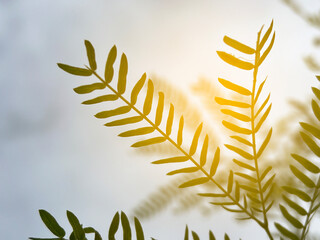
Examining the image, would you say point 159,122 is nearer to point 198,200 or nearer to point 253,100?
point 253,100

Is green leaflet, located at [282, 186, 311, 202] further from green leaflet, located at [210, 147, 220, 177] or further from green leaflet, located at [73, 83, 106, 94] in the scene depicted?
green leaflet, located at [73, 83, 106, 94]

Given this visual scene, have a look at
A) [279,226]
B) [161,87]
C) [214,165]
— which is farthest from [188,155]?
[161,87]

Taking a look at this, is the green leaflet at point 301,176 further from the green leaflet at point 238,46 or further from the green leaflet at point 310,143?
the green leaflet at point 238,46

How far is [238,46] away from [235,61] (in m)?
0.02

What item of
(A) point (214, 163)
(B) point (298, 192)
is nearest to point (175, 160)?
(A) point (214, 163)

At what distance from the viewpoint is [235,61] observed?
1.32 feet

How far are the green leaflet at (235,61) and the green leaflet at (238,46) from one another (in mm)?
13

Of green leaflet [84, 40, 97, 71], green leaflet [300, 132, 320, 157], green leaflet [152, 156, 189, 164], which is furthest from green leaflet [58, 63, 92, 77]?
green leaflet [300, 132, 320, 157]

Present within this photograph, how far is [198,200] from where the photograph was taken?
665 millimetres

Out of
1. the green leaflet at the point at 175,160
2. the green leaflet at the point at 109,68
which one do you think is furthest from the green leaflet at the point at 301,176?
the green leaflet at the point at 109,68

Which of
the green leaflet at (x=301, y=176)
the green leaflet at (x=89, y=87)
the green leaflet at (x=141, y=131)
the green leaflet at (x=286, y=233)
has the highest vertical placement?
the green leaflet at (x=89, y=87)

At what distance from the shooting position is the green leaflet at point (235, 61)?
397 millimetres

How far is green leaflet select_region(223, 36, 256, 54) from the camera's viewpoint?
1.27 ft

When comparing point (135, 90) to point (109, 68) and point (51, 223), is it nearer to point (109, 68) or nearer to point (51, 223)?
point (109, 68)
